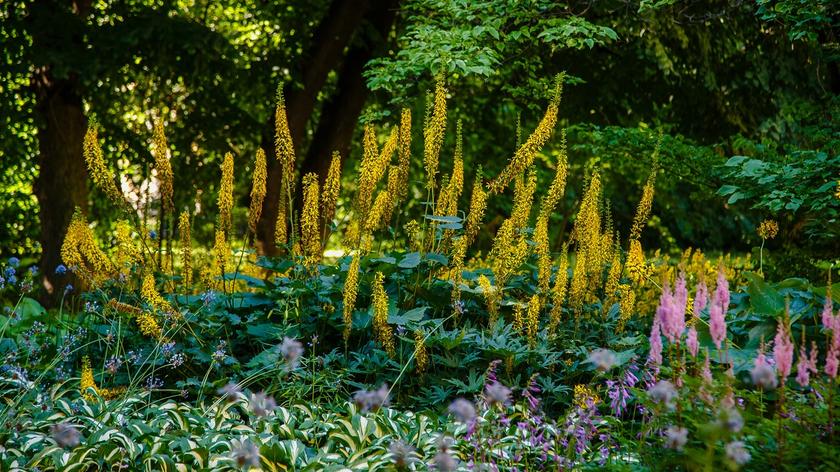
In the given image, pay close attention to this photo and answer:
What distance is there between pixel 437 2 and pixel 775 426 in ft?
20.1

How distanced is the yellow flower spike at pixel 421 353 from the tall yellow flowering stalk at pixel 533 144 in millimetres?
987

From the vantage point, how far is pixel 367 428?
12.1ft

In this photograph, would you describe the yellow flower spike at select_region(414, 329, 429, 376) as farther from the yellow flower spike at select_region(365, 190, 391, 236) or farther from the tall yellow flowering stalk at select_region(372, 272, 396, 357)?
the yellow flower spike at select_region(365, 190, 391, 236)

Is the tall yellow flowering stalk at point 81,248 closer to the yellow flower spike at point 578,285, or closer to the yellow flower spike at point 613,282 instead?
the yellow flower spike at point 578,285

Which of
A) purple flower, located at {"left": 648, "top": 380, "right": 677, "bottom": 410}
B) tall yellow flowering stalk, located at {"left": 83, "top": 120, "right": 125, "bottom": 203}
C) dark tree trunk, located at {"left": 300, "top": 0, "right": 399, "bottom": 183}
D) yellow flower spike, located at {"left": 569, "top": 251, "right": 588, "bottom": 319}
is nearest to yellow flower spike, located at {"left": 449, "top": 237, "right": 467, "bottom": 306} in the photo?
yellow flower spike, located at {"left": 569, "top": 251, "right": 588, "bottom": 319}

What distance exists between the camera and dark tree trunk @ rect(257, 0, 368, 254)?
34.2ft

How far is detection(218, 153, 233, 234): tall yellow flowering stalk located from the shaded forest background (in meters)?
2.01

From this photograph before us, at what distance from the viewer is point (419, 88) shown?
30.2ft

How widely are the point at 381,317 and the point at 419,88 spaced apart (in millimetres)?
5206

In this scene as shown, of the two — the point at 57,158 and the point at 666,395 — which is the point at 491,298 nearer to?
the point at 666,395

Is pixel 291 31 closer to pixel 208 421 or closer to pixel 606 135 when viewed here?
pixel 606 135

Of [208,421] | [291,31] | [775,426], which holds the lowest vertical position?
[208,421]

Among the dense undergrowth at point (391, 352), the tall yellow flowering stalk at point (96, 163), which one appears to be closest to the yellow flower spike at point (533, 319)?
the dense undergrowth at point (391, 352)

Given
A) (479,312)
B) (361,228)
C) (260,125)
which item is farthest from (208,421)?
(260,125)
